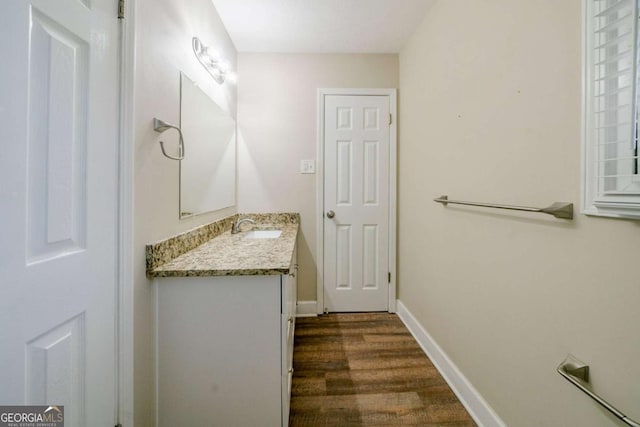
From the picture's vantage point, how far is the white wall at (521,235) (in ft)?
2.53

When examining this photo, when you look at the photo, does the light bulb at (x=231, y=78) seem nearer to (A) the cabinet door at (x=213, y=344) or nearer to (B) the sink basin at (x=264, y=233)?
(B) the sink basin at (x=264, y=233)

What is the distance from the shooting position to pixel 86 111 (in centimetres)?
80

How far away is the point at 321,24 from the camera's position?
2.03 meters

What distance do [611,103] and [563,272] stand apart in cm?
52

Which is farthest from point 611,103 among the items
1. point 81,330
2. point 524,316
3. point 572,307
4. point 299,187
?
point 299,187

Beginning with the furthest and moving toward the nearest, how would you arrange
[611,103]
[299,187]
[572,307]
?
1. [299,187]
2. [572,307]
3. [611,103]

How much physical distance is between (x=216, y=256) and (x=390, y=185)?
1721 millimetres

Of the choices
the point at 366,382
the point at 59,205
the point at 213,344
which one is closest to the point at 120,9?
the point at 59,205

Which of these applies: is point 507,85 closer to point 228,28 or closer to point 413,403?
point 413,403

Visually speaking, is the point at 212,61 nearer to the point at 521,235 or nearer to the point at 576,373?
the point at 521,235

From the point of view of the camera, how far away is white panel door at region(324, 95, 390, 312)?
247cm

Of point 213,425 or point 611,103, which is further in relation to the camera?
point 213,425

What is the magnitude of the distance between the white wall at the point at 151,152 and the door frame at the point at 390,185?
125cm

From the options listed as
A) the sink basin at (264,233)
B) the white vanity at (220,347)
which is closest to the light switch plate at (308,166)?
the sink basin at (264,233)
